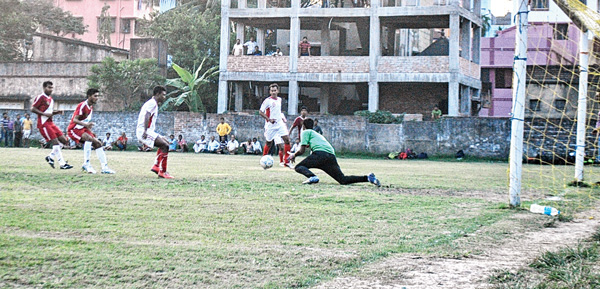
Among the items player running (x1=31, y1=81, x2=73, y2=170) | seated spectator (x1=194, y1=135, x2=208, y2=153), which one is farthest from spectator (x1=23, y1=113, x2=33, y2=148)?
player running (x1=31, y1=81, x2=73, y2=170)

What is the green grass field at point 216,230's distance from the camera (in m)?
4.79

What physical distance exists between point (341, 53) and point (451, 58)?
Result: 8.65 metres

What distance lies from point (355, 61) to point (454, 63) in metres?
5.07

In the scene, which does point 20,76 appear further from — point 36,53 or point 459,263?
point 459,263

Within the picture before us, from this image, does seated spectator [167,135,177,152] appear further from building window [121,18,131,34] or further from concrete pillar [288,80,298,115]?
building window [121,18,131,34]

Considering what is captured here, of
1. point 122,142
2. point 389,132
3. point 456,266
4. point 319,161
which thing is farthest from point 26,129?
point 456,266

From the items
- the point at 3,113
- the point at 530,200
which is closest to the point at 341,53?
the point at 3,113

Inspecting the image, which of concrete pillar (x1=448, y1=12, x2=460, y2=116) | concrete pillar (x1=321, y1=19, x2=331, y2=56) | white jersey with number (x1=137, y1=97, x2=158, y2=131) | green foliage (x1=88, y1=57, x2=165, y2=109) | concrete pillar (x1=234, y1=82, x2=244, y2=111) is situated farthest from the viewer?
green foliage (x1=88, y1=57, x2=165, y2=109)

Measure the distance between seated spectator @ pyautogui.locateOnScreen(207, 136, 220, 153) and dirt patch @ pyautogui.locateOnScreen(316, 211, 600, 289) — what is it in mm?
26227

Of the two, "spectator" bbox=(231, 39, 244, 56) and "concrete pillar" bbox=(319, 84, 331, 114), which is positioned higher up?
"spectator" bbox=(231, 39, 244, 56)

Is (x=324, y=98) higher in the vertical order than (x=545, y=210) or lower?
higher

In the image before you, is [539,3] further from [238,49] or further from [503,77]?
[503,77]

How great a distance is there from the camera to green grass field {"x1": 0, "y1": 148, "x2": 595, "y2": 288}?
A: 15.7 feet

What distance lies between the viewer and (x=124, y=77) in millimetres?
41062
